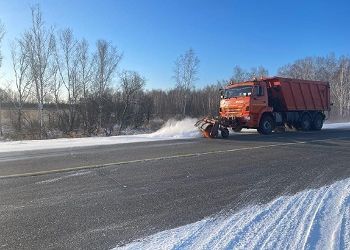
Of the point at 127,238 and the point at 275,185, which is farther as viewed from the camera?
the point at 275,185

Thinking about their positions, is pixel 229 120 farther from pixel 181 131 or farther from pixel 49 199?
pixel 49 199

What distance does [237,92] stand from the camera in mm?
19703

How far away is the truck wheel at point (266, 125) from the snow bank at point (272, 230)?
1398 cm

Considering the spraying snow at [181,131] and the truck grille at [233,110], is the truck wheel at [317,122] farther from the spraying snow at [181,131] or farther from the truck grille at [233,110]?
the spraying snow at [181,131]

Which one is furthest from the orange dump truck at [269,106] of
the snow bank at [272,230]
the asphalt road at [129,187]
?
the snow bank at [272,230]

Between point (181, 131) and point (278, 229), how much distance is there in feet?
46.9

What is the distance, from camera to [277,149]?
13.0m

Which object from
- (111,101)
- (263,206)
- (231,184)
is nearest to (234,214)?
(263,206)

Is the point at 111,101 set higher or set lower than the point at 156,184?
higher

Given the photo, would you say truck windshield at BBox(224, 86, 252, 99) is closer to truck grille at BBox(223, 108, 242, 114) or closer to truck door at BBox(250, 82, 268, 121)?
truck door at BBox(250, 82, 268, 121)

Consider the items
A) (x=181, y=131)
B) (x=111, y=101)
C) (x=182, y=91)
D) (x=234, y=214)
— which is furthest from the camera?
(x=182, y=91)

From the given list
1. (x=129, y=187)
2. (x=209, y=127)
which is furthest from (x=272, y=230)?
(x=209, y=127)

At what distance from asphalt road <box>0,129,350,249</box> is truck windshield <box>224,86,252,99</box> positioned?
7423 mm

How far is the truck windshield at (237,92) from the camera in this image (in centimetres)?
1921
